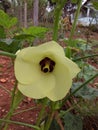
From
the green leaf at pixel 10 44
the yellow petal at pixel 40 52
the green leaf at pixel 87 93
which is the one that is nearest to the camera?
the yellow petal at pixel 40 52

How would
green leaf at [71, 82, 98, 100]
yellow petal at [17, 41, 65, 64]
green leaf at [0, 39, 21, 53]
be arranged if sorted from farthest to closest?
green leaf at [71, 82, 98, 100], green leaf at [0, 39, 21, 53], yellow petal at [17, 41, 65, 64]

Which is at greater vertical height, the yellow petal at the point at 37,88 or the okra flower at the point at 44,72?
the okra flower at the point at 44,72

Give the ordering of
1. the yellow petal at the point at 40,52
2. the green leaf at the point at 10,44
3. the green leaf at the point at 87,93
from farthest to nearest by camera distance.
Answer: the green leaf at the point at 87,93, the green leaf at the point at 10,44, the yellow petal at the point at 40,52

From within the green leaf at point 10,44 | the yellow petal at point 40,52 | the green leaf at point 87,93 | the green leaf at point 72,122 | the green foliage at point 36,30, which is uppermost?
the yellow petal at point 40,52

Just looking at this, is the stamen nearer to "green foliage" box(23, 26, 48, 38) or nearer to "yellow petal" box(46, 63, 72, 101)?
"yellow petal" box(46, 63, 72, 101)

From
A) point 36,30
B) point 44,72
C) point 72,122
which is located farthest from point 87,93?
point 44,72

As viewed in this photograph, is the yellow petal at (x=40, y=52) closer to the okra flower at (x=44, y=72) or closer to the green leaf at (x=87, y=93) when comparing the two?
the okra flower at (x=44, y=72)

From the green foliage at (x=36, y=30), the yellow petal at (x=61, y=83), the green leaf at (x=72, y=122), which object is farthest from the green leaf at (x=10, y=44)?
the green leaf at (x=72, y=122)

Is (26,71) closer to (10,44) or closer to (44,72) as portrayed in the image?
(44,72)

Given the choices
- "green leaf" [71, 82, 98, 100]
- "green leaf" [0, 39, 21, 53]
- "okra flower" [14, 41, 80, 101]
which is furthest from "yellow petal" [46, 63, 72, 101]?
"green leaf" [71, 82, 98, 100]
